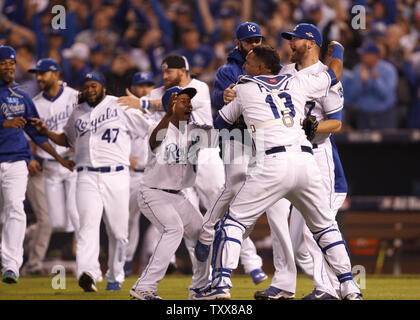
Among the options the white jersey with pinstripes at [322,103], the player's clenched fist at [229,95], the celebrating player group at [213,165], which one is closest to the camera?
the celebrating player group at [213,165]

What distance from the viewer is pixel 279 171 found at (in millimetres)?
6086

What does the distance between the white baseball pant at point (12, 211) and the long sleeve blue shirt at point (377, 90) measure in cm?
534

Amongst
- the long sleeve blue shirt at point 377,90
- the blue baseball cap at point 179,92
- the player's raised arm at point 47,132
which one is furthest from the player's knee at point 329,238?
the long sleeve blue shirt at point 377,90

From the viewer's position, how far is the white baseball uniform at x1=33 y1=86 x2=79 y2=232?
33.4 feet

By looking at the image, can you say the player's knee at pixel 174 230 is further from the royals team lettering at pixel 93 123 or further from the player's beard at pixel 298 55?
the royals team lettering at pixel 93 123

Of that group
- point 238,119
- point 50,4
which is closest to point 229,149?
point 238,119

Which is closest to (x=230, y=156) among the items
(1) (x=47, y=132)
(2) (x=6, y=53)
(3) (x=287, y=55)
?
(1) (x=47, y=132)

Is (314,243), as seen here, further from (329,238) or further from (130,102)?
(130,102)

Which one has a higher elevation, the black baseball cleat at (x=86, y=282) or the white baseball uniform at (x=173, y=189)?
the white baseball uniform at (x=173, y=189)

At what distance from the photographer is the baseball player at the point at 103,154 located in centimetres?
867

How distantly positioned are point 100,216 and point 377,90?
494 cm

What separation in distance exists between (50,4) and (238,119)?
8570 millimetres

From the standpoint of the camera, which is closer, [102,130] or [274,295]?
[274,295]

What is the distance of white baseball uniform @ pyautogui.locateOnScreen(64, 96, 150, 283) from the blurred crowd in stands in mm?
2247
